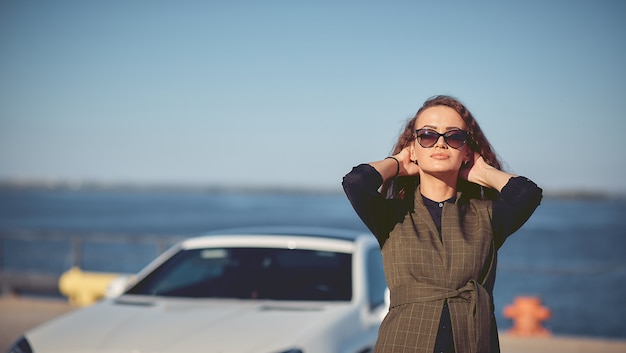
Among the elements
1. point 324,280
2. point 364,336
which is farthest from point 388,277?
point 324,280

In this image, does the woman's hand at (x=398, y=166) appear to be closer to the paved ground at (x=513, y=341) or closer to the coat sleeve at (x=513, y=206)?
the coat sleeve at (x=513, y=206)

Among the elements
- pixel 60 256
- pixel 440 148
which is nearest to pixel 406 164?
pixel 440 148

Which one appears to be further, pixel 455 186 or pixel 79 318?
pixel 79 318

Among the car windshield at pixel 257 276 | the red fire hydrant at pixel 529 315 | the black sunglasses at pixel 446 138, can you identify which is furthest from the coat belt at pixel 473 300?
the red fire hydrant at pixel 529 315

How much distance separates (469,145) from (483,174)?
0.15 metres

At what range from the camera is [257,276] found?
16.4 feet

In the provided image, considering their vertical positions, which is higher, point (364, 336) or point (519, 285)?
point (364, 336)

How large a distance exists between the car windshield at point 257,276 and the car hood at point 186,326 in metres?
0.16

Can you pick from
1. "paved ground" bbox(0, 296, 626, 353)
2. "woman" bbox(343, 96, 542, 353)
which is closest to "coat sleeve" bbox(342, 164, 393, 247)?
"woman" bbox(343, 96, 542, 353)

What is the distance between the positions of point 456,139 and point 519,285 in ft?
100

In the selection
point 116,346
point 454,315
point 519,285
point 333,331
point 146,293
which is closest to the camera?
point 454,315

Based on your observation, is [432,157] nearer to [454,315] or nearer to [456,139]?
[456,139]

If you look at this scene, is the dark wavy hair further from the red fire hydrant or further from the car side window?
the red fire hydrant

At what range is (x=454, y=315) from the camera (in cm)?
247
